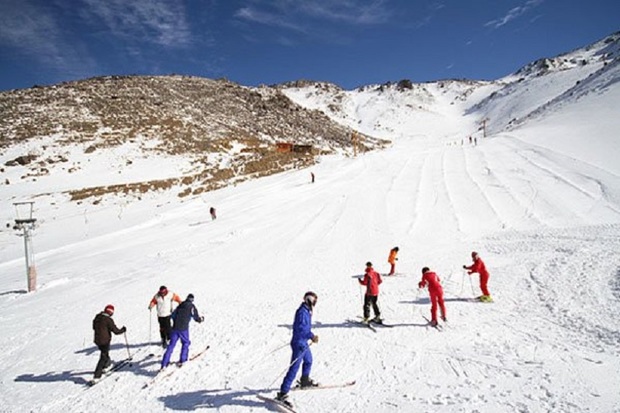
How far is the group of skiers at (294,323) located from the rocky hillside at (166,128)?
29260mm

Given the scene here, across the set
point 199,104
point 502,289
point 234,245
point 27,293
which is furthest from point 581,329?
point 199,104

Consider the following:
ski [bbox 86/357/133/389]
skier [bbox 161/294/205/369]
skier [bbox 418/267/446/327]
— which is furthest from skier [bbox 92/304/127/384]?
skier [bbox 418/267/446/327]

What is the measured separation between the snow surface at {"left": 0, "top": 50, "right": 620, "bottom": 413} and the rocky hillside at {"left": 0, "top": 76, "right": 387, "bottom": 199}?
14.9 metres

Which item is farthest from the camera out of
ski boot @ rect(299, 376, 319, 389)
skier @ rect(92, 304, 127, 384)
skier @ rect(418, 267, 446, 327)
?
skier @ rect(418, 267, 446, 327)

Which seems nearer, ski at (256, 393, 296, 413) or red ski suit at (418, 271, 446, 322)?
ski at (256, 393, 296, 413)

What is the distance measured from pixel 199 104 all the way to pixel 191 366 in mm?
81216

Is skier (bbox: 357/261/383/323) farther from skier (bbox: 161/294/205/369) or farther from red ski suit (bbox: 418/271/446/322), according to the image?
skier (bbox: 161/294/205/369)

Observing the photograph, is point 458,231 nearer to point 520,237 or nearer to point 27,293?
point 520,237

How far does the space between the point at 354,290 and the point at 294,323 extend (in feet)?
19.9

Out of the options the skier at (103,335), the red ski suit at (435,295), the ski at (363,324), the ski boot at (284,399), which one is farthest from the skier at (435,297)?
the skier at (103,335)

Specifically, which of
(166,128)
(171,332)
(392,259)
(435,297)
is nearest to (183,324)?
(171,332)

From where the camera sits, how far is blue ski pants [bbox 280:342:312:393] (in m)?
6.88

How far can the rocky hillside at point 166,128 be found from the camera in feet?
152

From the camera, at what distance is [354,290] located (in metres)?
13.0
